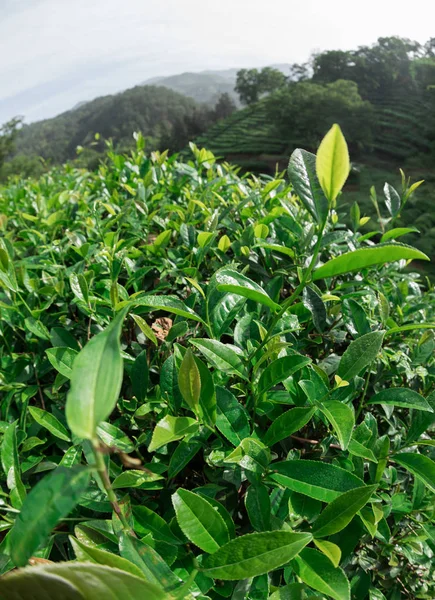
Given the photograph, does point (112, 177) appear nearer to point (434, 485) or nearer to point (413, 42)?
point (434, 485)

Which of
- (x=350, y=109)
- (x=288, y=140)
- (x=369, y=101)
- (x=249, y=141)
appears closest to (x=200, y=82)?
(x=369, y=101)

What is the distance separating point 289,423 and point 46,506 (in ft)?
1.32

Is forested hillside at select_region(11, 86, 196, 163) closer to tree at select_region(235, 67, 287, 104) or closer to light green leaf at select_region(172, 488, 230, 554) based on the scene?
tree at select_region(235, 67, 287, 104)

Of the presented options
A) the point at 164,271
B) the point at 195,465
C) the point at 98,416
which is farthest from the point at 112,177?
the point at 98,416

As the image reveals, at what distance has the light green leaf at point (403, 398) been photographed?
2.53 ft

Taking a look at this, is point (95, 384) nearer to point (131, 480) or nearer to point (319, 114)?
point (131, 480)

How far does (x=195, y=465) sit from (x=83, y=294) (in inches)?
15.8

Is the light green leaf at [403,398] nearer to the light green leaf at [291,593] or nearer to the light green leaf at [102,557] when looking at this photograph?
the light green leaf at [291,593]

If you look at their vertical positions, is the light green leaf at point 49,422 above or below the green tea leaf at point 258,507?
above

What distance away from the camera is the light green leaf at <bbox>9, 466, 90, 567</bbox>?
33cm

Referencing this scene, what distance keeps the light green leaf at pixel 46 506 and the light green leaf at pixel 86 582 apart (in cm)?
2

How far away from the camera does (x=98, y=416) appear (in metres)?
0.34

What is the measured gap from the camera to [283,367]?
69cm

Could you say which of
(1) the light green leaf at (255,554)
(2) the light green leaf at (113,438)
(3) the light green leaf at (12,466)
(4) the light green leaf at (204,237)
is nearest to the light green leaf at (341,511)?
(1) the light green leaf at (255,554)
